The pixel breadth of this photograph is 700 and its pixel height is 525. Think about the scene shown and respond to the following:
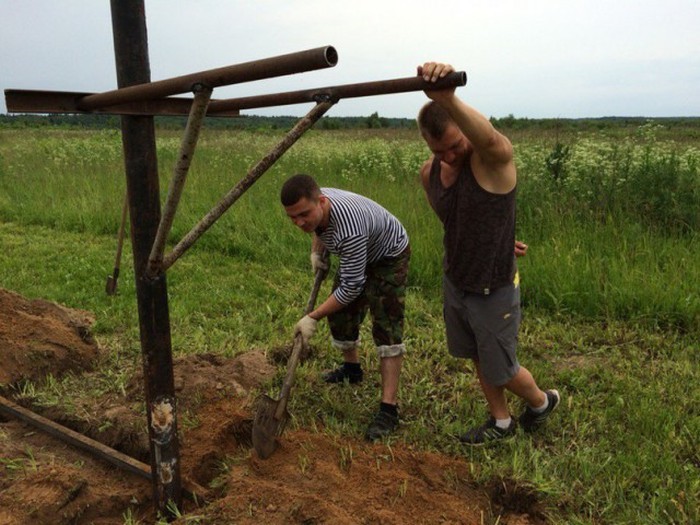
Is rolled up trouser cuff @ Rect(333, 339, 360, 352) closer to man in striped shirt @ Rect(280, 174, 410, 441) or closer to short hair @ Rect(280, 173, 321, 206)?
man in striped shirt @ Rect(280, 174, 410, 441)

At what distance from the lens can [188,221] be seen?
294 inches

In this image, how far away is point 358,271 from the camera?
2.96 m

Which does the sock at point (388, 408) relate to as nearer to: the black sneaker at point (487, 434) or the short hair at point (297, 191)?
the black sneaker at point (487, 434)

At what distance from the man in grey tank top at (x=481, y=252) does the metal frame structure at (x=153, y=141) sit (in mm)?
566

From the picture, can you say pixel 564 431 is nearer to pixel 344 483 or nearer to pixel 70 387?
pixel 344 483

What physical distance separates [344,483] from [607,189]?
4.58 m

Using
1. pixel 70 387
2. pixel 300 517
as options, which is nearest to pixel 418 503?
pixel 300 517

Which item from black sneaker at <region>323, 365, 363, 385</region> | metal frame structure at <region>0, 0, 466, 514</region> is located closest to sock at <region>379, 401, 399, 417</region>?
black sneaker at <region>323, 365, 363, 385</region>

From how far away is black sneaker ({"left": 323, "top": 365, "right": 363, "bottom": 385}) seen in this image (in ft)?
12.2

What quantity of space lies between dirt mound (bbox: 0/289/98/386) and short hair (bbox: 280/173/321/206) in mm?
2017

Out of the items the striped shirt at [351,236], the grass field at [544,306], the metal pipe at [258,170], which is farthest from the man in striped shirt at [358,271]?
the metal pipe at [258,170]

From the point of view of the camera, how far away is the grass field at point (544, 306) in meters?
2.79

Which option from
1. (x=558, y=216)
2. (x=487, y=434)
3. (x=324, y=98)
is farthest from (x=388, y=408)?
(x=558, y=216)

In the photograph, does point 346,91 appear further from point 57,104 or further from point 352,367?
point 352,367
